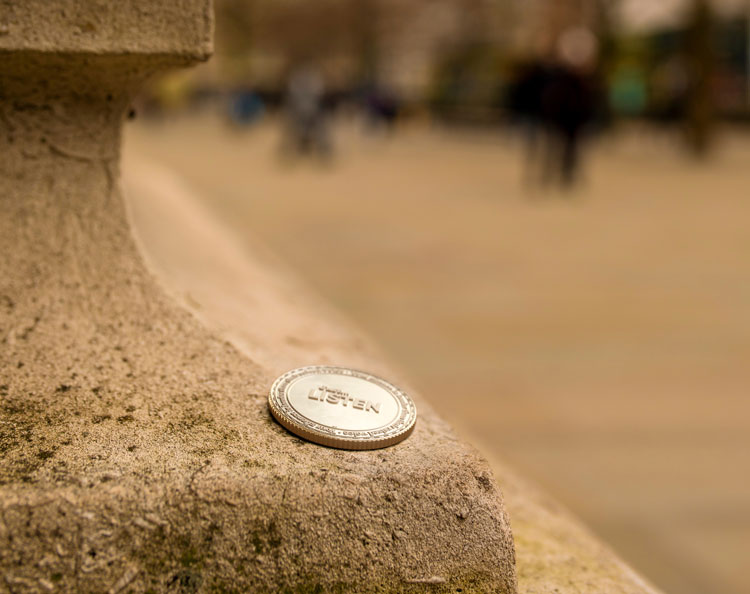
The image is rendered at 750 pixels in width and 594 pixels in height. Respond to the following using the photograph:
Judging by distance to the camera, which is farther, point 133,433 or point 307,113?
point 307,113

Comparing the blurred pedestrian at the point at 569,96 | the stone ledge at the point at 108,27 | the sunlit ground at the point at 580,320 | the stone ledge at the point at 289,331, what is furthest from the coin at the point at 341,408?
the blurred pedestrian at the point at 569,96

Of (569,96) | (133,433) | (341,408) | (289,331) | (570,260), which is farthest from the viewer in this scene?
(569,96)

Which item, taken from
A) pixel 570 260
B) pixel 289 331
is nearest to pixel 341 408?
pixel 289 331

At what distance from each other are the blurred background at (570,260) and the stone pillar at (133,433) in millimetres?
468

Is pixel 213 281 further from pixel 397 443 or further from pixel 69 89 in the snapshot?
pixel 397 443

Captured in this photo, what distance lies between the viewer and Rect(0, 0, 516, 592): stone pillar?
130 cm

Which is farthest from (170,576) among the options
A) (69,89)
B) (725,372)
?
(725,372)

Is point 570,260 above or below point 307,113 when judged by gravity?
below

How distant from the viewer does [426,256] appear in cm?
653

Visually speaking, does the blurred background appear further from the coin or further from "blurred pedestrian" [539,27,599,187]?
the coin

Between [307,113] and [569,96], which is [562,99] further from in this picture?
[307,113]

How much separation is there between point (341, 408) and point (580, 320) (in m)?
3.41

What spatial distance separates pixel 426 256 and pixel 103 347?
16.2 feet

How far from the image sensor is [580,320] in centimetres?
471
